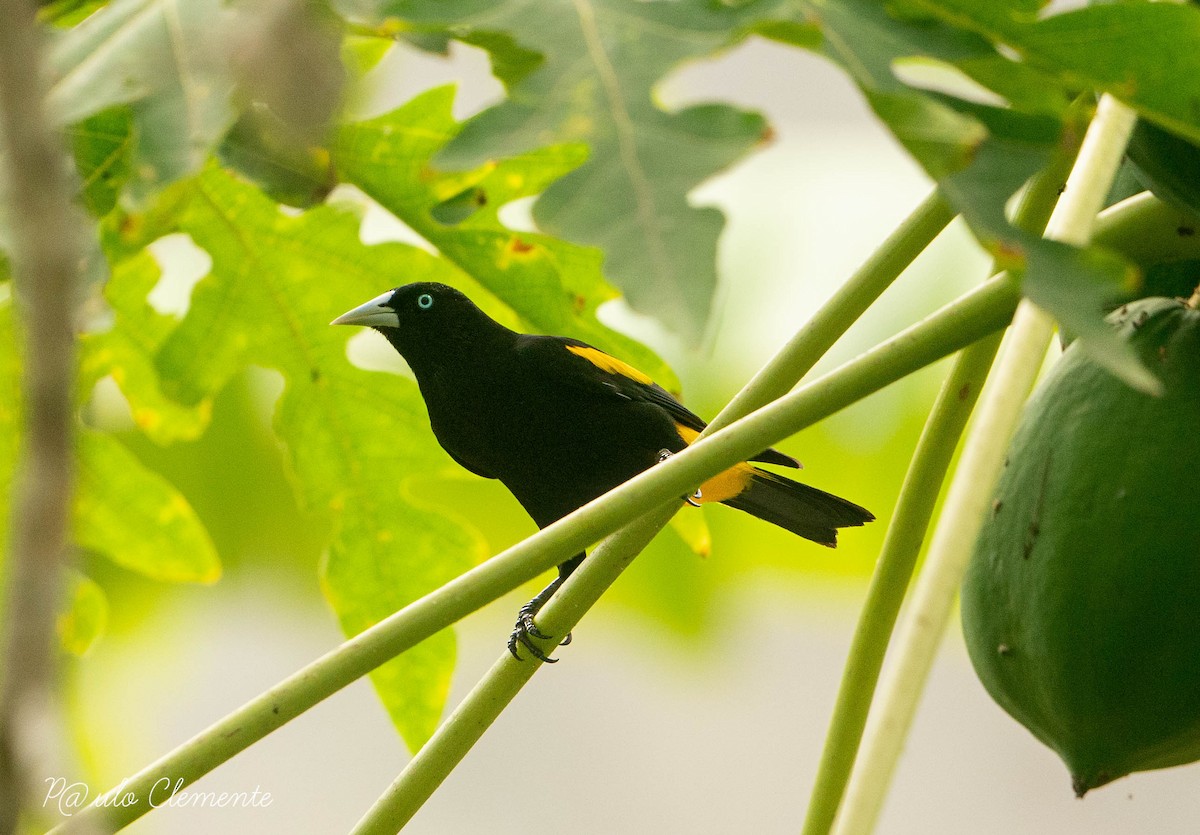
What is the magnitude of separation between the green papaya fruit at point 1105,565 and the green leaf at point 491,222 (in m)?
0.75

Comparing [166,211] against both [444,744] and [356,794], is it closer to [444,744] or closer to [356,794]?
[444,744]

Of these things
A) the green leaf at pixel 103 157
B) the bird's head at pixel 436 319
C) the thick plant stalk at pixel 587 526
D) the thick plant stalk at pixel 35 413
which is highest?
→ the bird's head at pixel 436 319

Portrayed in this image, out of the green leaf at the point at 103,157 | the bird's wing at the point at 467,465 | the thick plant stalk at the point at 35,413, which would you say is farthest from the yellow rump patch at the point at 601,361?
the thick plant stalk at the point at 35,413

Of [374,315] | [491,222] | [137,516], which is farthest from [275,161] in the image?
[137,516]

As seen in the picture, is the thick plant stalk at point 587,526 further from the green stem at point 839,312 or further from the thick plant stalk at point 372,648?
the green stem at point 839,312

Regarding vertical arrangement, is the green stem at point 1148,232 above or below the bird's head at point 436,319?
below

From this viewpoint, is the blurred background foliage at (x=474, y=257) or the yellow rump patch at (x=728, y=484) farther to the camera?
the yellow rump patch at (x=728, y=484)

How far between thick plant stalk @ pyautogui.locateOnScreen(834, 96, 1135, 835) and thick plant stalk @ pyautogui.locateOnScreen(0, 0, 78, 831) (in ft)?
2.57

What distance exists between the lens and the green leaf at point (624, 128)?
33.6 inches

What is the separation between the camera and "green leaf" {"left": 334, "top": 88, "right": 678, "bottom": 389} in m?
2.04

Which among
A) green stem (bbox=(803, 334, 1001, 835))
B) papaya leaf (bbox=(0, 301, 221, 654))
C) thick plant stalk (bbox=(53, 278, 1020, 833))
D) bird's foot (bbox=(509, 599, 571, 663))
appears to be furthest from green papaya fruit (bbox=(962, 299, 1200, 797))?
papaya leaf (bbox=(0, 301, 221, 654))

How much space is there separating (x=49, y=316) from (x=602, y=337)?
1720mm

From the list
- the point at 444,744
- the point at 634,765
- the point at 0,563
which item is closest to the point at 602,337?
the point at 444,744

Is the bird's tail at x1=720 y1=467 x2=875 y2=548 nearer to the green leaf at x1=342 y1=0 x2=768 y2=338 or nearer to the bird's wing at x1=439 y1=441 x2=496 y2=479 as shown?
the bird's wing at x1=439 y1=441 x2=496 y2=479
